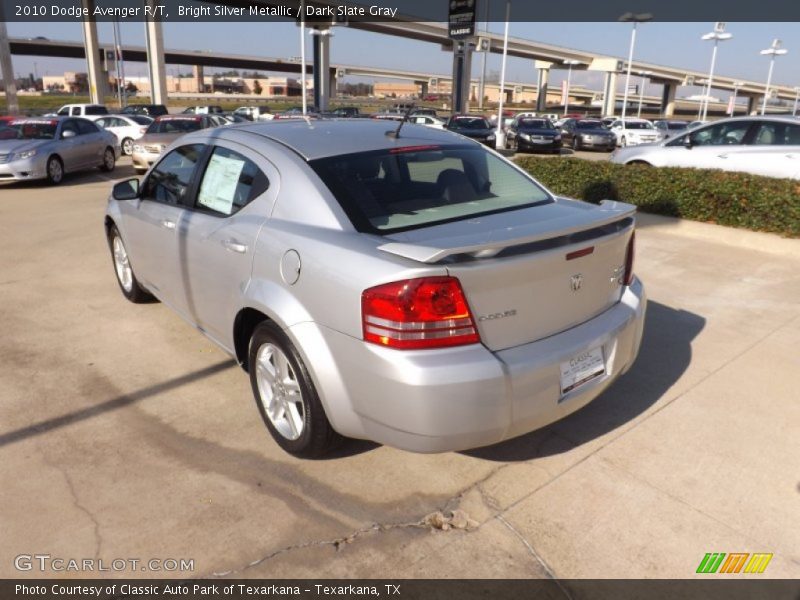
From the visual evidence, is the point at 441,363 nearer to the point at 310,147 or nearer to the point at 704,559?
the point at 704,559

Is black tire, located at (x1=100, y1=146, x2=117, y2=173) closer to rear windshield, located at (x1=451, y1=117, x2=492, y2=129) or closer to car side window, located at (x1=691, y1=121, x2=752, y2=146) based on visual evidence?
car side window, located at (x1=691, y1=121, x2=752, y2=146)

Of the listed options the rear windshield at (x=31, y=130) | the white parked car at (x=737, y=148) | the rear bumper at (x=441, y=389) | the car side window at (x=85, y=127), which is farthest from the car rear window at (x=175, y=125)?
the rear bumper at (x=441, y=389)

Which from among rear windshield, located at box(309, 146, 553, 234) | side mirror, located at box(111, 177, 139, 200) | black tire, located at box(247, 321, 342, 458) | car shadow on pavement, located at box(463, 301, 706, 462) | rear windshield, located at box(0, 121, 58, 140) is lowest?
car shadow on pavement, located at box(463, 301, 706, 462)

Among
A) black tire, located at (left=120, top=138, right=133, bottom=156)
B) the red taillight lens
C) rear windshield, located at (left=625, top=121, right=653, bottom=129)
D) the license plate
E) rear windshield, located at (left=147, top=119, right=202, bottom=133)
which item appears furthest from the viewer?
rear windshield, located at (left=625, top=121, right=653, bottom=129)

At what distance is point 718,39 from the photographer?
4084 centimetres

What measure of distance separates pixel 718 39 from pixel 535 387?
46417mm

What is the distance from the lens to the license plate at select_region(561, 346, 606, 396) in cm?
288

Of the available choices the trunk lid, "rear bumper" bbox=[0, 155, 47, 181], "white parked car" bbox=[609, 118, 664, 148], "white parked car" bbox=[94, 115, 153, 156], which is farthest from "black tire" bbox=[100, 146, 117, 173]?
"white parked car" bbox=[609, 118, 664, 148]

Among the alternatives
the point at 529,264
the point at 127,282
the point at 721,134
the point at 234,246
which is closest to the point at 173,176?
the point at 234,246

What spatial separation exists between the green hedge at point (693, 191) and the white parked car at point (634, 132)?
18.7 meters

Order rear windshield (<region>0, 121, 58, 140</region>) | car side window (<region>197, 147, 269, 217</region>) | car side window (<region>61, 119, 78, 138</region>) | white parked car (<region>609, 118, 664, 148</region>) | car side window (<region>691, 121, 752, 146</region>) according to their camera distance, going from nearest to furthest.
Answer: car side window (<region>197, 147, 269, 217</region>) → car side window (<region>691, 121, 752, 146</region>) → rear windshield (<region>0, 121, 58, 140</region>) → car side window (<region>61, 119, 78, 138</region>) → white parked car (<region>609, 118, 664, 148</region>)

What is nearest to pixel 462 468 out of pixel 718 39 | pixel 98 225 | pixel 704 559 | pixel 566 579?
pixel 566 579

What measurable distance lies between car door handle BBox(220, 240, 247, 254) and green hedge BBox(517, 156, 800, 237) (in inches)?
278

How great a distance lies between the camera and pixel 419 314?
255 centimetres
